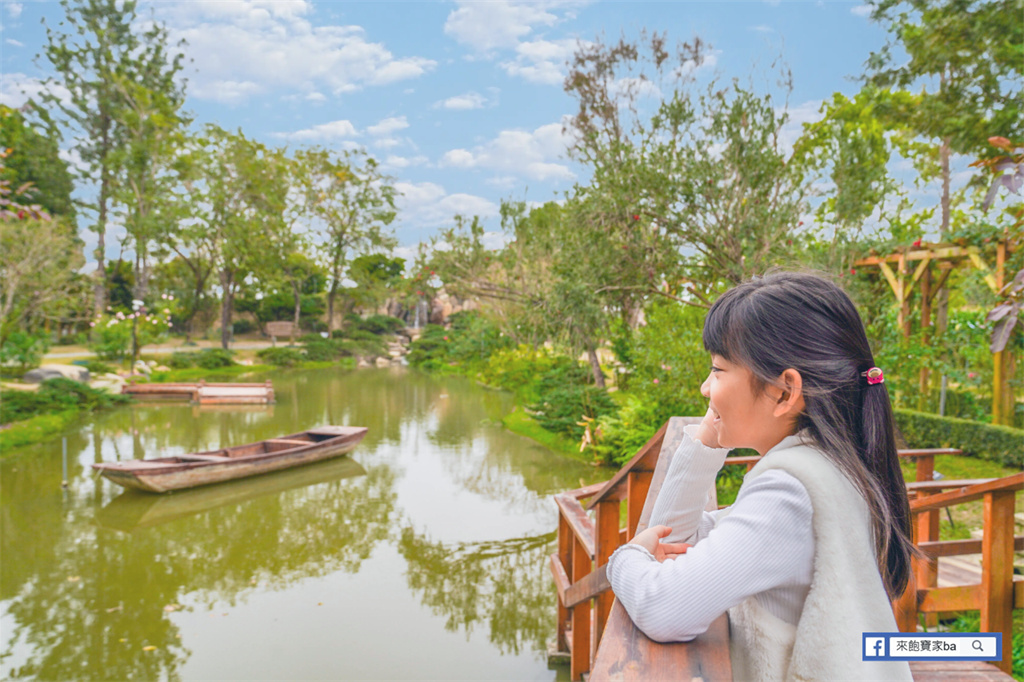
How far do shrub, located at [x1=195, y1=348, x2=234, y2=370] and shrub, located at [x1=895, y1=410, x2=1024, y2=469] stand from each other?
57.5ft

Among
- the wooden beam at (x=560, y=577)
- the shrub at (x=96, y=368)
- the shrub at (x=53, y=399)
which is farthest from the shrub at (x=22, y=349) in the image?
the wooden beam at (x=560, y=577)

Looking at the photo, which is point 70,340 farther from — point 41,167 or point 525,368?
point 525,368

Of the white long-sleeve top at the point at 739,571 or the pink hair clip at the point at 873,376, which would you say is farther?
the pink hair clip at the point at 873,376

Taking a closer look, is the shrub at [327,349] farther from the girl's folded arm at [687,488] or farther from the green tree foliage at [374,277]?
the girl's folded arm at [687,488]

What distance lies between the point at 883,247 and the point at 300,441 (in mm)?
8204

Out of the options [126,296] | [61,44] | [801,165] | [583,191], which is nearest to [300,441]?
[583,191]

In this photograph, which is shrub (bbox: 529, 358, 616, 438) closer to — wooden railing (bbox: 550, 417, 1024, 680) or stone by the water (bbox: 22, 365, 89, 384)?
wooden railing (bbox: 550, 417, 1024, 680)

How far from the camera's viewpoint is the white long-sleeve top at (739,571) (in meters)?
0.79

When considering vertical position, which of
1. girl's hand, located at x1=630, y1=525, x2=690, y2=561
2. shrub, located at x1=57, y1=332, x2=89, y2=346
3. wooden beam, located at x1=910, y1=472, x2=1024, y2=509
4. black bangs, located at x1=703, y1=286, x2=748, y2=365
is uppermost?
black bangs, located at x1=703, y1=286, x2=748, y2=365

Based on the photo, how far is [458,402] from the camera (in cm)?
1458

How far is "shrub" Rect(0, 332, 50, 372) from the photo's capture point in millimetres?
11354

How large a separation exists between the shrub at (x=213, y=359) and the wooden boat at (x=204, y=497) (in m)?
11.6

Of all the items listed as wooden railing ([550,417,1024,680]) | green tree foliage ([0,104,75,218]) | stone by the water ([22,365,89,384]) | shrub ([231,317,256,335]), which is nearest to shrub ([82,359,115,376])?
stone by the water ([22,365,89,384])

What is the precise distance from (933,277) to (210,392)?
13764mm
